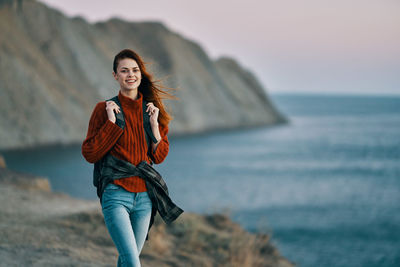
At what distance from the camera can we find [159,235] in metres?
7.48

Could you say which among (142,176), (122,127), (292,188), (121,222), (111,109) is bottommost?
(292,188)

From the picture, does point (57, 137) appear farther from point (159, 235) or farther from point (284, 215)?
point (159, 235)

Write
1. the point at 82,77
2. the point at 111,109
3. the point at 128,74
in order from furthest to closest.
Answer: the point at 82,77 < the point at 128,74 < the point at 111,109

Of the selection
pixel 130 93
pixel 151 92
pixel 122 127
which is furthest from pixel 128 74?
pixel 122 127

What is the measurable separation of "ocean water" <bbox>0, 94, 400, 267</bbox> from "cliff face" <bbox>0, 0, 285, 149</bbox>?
7.66ft

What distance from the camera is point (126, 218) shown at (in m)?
2.93

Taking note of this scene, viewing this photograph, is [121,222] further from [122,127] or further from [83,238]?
[83,238]

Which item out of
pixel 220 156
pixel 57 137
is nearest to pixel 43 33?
pixel 57 137

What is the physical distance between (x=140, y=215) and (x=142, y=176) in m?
0.25

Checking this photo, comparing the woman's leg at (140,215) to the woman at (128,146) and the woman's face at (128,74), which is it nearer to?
the woman at (128,146)

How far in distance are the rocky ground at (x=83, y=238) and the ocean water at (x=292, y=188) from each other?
2260 millimetres

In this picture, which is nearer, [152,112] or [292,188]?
[152,112]

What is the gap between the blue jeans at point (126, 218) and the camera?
2898 millimetres

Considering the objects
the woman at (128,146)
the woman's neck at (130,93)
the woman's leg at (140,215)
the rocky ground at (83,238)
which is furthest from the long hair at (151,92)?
the rocky ground at (83,238)
